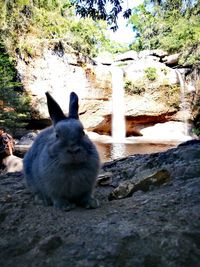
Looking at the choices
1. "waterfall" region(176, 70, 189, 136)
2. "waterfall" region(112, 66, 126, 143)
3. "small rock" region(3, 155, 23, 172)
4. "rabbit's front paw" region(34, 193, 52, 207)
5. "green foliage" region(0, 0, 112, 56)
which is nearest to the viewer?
"rabbit's front paw" region(34, 193, 52, 207)

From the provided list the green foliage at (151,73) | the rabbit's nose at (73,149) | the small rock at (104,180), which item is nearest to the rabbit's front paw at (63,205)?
the rabbit's nose at (73,149)

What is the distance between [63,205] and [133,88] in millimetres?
21317

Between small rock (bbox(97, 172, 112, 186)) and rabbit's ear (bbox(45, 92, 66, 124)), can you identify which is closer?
rabbit's ear (bbox(45, 92, 66, 124))

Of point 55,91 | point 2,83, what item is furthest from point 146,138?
point 2,83

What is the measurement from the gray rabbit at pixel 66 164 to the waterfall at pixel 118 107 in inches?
806

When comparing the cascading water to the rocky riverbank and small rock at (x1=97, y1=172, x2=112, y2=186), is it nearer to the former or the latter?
small rock at (x1=97, y1=172, x2=112, y2=186)

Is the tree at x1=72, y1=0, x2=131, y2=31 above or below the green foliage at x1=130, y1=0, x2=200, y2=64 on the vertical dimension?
below

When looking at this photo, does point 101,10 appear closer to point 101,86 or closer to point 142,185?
point 142,185

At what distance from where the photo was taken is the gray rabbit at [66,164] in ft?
9.53

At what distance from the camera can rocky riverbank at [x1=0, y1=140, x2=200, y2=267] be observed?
2303 mm

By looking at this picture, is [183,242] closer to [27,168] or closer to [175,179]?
[175,179]

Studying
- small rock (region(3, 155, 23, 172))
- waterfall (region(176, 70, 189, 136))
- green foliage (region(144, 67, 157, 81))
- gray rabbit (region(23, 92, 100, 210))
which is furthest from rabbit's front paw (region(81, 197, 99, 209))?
waterfall (region(176, 70, 189, 136))

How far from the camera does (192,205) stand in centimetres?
283

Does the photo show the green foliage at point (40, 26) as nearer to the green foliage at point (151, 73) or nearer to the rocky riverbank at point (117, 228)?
the green foliage at point (151, 73)
